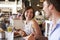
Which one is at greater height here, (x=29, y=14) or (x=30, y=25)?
(x=29, y=14)

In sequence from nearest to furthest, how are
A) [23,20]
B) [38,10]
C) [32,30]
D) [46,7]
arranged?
[46,7]
[32,30]
[23,20]
[38,10]

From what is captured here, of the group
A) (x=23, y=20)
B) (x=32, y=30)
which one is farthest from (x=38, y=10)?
(x=32, y=30)

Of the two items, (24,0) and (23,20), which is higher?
(24,0)

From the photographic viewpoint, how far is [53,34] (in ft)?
3.39

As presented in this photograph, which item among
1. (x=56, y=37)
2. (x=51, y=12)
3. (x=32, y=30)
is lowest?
(x=32, y=30)

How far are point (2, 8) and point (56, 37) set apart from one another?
88.0 inches

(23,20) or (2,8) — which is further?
(2,8)

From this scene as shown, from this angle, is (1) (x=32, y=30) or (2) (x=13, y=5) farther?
(2) (x=13, y=5)

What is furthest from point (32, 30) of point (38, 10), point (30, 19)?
point (38, 10)

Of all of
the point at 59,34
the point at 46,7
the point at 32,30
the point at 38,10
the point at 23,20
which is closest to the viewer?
the point at 59,34

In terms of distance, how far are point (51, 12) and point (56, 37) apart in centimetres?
19

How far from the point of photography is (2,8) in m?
3.09

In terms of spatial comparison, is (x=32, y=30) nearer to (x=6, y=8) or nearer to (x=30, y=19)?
(x=30, y=19)

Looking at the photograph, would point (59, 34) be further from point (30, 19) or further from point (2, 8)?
point (2, 8)
